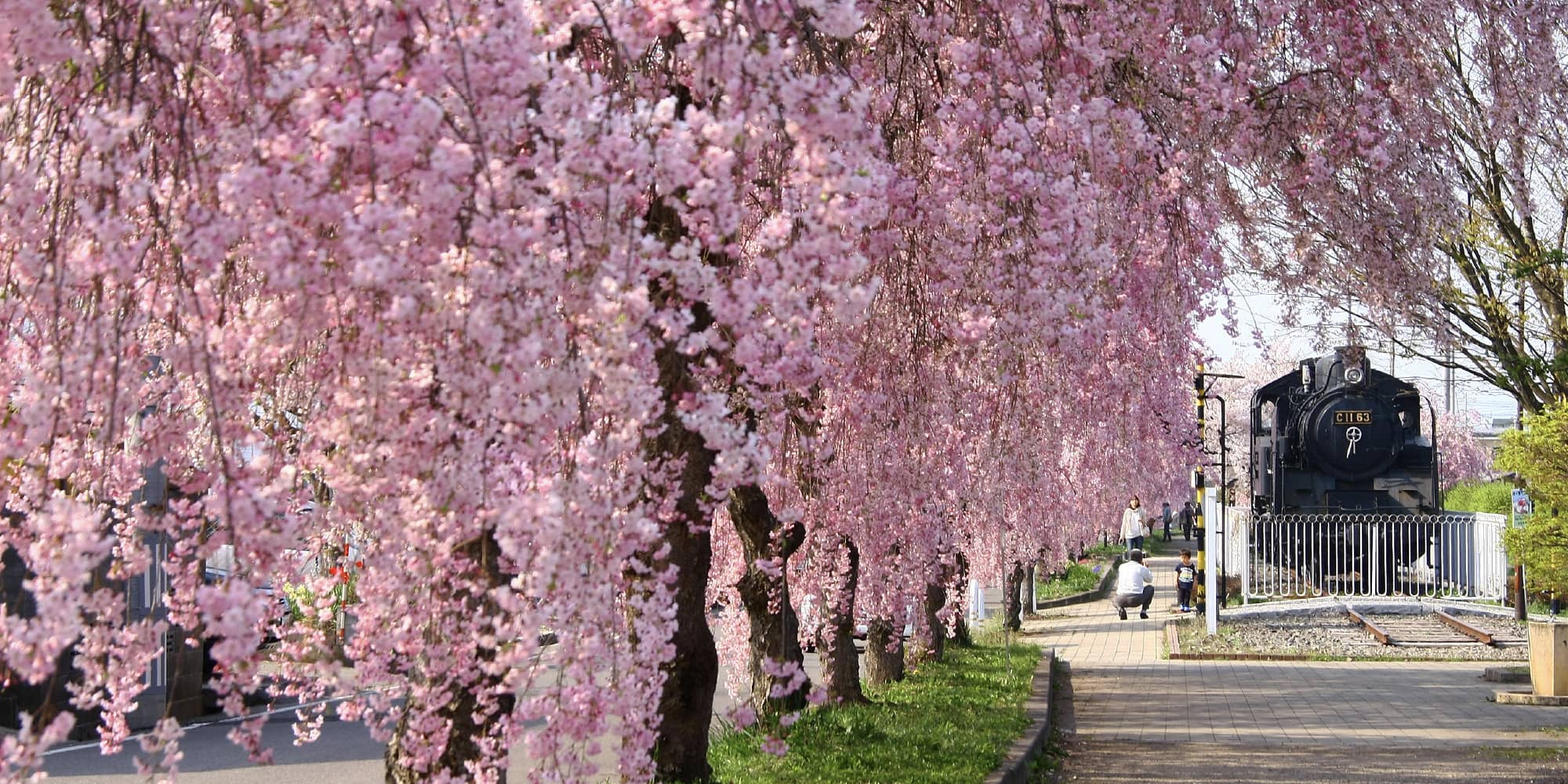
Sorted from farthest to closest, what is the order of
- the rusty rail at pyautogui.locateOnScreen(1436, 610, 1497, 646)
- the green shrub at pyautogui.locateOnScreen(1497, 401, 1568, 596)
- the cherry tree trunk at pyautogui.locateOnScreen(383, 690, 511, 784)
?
the rusty rail at pyautogui.locateOnScreen(1436, 610, 1497, 646) → the green shrub at pyautogui.locateOnScreen(1497, 401, 1568, 596) → the cherry tree trunk at pyautogui.locateOnScreen(383, 690, 511, 784)

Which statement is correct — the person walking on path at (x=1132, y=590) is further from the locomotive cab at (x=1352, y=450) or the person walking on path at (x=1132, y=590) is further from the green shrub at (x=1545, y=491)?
the green shrub at (x=1545, y=491)

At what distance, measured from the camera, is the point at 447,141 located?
2.93 meters

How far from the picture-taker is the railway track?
2328 cm

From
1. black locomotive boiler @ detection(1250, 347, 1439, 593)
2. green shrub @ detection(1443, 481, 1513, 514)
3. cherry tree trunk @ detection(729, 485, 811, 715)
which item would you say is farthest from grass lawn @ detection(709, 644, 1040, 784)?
green shrub @ detection(1443, 481, 1513, 514)

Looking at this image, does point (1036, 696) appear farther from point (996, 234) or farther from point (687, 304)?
point (687, 304)

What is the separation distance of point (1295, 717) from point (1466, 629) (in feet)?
31.0

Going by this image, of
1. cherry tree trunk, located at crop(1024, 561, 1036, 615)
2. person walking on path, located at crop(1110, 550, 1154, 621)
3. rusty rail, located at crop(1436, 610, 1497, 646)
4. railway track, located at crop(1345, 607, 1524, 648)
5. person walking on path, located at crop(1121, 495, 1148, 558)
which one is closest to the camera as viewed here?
rusty rail, located at crop(1436, 610, 1497, 646)

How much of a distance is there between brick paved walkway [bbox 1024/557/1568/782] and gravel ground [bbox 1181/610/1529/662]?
68 cm

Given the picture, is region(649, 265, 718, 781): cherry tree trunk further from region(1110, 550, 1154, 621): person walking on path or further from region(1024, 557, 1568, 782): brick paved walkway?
region(1110, 550, 1154, 621): person walking on path

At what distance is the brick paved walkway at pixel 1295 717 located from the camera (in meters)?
12.8

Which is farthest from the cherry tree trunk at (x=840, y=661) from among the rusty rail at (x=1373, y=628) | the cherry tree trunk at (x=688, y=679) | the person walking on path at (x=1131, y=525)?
the person walking on path at (x=1131, y=525)

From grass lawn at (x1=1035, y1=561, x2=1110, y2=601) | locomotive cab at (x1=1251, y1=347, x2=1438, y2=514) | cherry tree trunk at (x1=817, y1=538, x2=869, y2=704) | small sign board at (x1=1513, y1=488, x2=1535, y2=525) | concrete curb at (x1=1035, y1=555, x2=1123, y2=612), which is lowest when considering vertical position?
concrete curb at (x1=1035, y1=555, x2=1123, y2=612)

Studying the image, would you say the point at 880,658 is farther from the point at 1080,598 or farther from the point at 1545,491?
the point at 1080,598

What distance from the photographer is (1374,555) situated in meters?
27.2
